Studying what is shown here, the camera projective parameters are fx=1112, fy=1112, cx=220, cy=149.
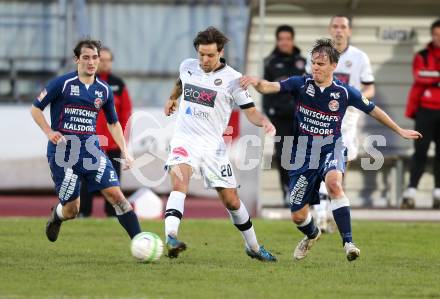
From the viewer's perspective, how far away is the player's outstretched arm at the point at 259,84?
9.64m

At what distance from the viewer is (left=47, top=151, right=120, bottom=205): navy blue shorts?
32.6ft

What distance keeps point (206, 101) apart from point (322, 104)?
1.07 meters

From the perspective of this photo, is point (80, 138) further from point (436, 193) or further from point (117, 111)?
point (436, 193)

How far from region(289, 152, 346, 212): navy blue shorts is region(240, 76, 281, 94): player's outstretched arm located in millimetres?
794

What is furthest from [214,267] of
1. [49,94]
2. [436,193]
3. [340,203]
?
[436,193]

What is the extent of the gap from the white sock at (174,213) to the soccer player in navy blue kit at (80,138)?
1.68ft

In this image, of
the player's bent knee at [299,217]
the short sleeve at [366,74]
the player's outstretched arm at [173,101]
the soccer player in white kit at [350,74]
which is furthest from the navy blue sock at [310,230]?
the short sleeve at [366,74]

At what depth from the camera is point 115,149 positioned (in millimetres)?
14891

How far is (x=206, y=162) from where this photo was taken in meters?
9.78

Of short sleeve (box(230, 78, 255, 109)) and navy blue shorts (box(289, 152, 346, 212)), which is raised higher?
short sleeve (box(230, 78, 255, 109))

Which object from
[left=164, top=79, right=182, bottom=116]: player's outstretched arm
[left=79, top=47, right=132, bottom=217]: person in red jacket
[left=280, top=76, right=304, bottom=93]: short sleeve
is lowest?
[left=79, top=47, right=132, bottom=217]: person in red jacket

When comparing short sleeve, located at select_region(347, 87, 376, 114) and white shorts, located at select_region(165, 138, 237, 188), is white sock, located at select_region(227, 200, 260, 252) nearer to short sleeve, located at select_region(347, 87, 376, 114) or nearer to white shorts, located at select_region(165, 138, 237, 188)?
white shorts, located at select_region(165, 138, 237, 188)

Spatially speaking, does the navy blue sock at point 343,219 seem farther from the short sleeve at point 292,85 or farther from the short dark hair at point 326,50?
the short dark hair at point 326,50

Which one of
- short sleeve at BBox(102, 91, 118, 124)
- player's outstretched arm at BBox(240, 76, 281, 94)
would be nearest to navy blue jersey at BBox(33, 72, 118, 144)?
short sleeve at BBox(102, 91, 118, 124)
